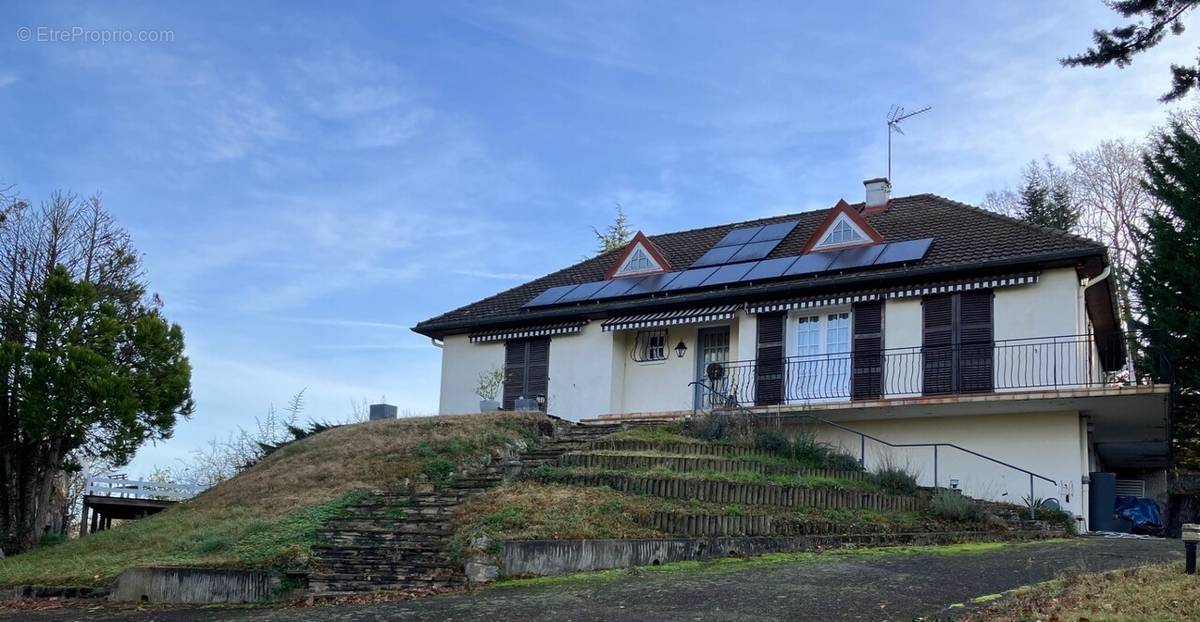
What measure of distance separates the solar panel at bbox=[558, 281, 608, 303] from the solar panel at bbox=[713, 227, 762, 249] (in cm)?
308

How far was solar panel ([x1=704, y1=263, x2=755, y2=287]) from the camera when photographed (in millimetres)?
23297

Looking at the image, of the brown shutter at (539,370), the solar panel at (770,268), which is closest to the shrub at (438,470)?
the brown shutter at (539,370)

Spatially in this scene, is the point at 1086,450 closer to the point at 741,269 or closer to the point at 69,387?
the point at 741,269

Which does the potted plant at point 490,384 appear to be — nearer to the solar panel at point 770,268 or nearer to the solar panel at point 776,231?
the solar panel at point 770,268

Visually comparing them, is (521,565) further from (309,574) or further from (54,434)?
(54,434)

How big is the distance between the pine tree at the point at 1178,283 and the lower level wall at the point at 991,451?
6.21 metres

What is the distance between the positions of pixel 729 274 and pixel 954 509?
902 cm

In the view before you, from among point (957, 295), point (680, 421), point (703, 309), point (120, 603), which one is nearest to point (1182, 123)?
point (957, 295)

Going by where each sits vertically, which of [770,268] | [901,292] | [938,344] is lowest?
[938,344]

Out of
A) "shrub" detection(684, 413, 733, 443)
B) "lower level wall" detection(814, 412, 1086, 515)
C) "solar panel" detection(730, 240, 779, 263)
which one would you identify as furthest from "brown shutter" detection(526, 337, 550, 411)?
"lower level wall" detection(814, 412, 1086, 515)

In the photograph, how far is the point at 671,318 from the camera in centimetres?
2295

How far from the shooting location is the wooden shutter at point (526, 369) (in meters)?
25.2

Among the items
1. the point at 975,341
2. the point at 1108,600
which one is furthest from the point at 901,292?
the point at 1108,600

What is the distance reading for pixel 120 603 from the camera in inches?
499
